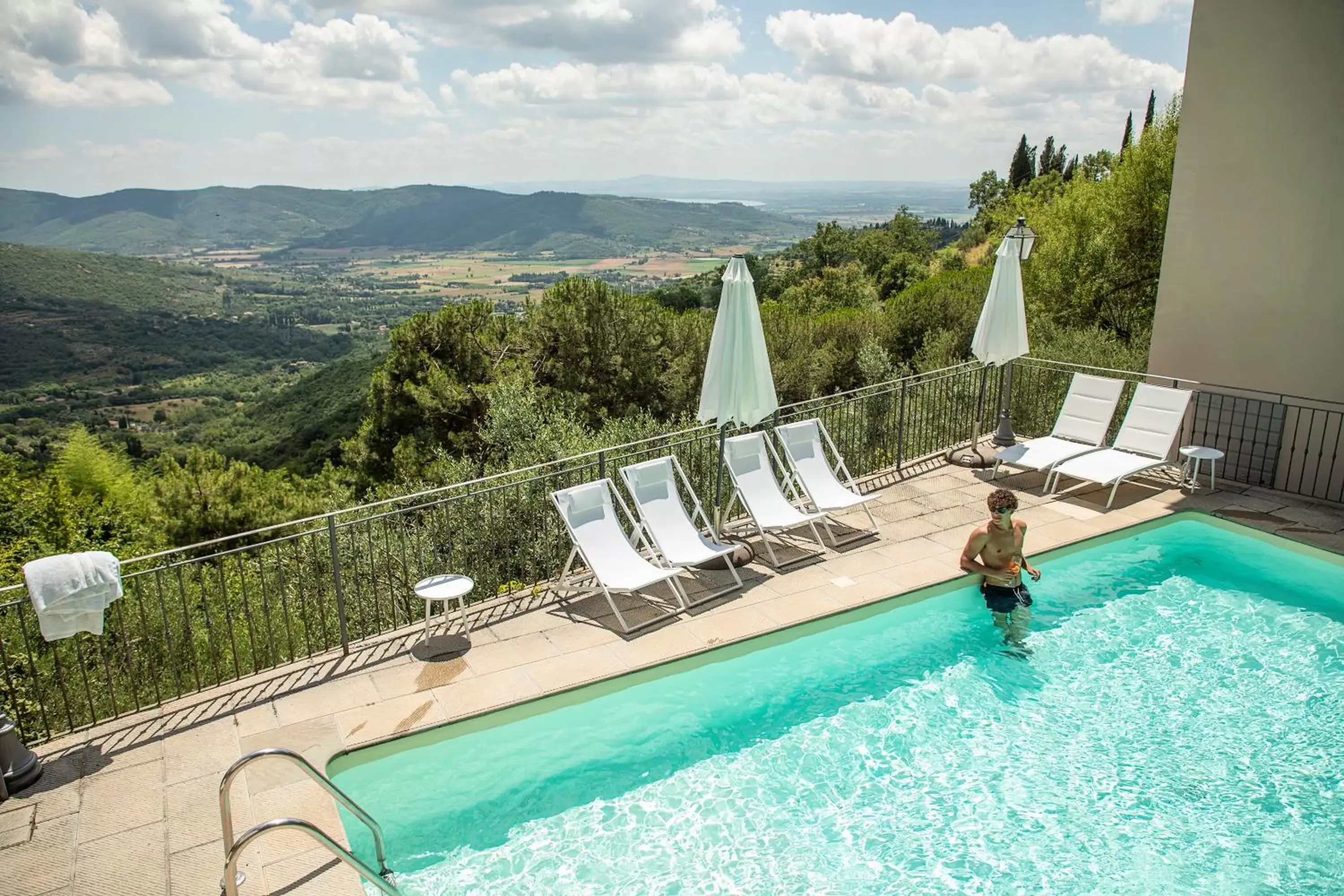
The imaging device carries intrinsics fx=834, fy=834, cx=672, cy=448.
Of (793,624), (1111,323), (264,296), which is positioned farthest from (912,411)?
(264,296)

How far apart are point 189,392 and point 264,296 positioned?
39752 mm

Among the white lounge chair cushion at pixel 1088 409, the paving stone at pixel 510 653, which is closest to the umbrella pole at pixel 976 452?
the white lounge chair cushion at pixel 1088 409

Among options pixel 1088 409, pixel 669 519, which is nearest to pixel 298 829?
pixel 669 519

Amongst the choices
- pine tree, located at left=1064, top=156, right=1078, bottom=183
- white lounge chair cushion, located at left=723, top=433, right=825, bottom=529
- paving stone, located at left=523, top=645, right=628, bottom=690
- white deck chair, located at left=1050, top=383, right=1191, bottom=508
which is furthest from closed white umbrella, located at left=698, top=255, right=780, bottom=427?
pine tree, located at left=1064, top=156, right=1078, bottom=183

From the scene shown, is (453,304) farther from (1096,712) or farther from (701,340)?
(1096,712)

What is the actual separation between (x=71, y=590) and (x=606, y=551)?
3573 millimetres

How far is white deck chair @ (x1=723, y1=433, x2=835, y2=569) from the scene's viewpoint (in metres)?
7.73

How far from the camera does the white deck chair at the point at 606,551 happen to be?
657cm

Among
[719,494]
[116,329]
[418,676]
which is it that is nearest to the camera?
[418,676]

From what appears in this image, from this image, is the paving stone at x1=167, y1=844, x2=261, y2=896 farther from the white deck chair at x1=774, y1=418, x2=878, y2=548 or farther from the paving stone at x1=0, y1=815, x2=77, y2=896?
the white deck chair at x1=774, y1=418, x2=878, y2=548

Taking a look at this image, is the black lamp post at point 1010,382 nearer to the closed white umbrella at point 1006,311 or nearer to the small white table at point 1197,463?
the closed white umbrella at point 1006,311

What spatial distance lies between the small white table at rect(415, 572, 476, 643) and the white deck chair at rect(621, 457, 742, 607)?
162 cm

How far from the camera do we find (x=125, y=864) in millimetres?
4207

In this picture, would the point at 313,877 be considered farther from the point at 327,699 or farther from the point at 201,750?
the point at 327,699
